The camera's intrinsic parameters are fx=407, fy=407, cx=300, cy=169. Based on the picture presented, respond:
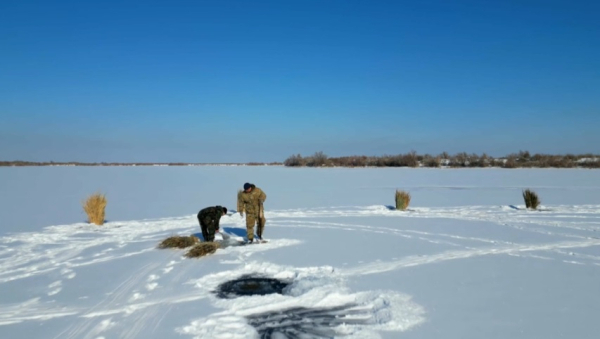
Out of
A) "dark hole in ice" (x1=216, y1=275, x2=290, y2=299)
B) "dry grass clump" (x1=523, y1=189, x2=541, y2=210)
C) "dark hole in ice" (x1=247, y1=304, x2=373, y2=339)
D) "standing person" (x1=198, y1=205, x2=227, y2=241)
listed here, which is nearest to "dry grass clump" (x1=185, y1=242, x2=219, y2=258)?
"standing person" (x1=198, y1=205, x2=227, y2=241)

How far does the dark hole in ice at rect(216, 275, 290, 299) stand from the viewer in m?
5.24

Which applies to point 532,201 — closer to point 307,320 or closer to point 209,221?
point 209,221

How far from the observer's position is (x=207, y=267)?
21.4 feet

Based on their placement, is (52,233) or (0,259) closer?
(0,259)

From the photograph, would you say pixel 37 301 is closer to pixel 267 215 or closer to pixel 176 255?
pixel 176 255

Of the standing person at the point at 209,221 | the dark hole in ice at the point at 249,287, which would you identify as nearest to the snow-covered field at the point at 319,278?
the dark hole in ice at the point at 249,287

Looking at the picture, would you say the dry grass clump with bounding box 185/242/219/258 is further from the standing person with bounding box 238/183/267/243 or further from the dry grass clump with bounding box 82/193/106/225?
the dry grass clump with bounding box 82/193/106/225

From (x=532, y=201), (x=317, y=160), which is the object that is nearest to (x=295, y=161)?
(x=317, y=160)

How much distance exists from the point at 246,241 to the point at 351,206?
6.55 m

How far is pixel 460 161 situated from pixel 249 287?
45.9 metres

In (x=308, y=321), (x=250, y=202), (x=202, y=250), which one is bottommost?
(x=308, y=321)

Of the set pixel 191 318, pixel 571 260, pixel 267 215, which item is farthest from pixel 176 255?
pixel 571 260

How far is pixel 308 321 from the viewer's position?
4.35m

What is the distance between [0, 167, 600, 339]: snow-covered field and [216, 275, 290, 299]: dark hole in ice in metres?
0.13
